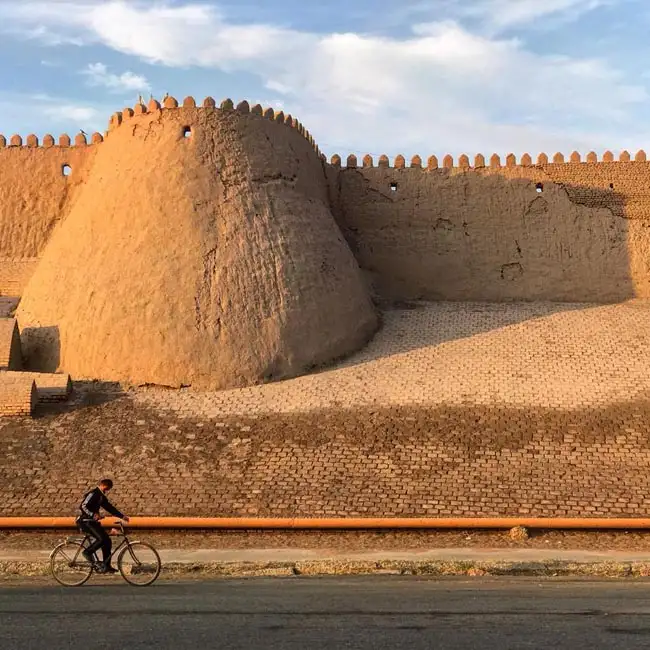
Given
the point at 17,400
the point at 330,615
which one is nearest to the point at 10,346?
the point at 17,400

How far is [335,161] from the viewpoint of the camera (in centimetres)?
1608

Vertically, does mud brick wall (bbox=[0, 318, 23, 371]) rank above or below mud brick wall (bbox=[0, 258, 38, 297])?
below

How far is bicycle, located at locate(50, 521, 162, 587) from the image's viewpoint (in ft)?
21.8

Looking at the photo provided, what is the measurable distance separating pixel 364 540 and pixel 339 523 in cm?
33

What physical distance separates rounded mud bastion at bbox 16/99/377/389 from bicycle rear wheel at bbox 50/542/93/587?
15.9 feet

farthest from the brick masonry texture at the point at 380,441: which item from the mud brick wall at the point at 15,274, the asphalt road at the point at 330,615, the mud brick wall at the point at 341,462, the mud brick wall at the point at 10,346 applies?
the mud brick wall at the point at 15,274

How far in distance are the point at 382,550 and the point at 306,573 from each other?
3.97 feet

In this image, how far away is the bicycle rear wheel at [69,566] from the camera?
21.9 ft

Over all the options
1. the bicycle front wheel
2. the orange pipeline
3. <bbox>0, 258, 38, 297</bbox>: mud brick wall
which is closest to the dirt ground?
the orange pipeline

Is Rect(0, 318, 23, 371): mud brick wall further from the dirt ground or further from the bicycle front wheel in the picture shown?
the bicycle front wheel

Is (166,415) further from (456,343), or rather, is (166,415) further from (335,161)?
(335,161)

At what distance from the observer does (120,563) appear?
6.66 m

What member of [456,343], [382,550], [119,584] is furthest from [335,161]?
[119,584]

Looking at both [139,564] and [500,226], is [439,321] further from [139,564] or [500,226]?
[139,564]
